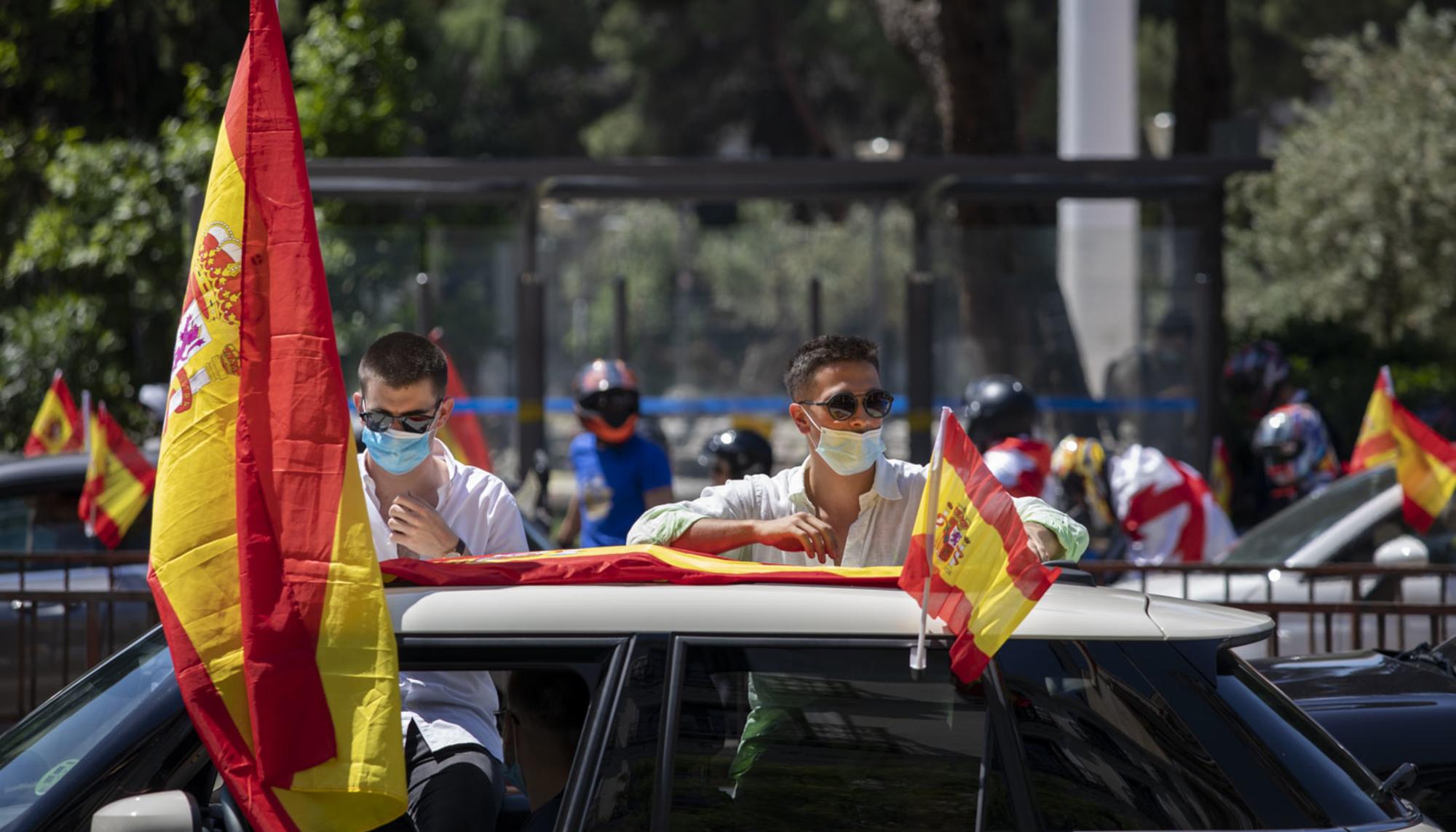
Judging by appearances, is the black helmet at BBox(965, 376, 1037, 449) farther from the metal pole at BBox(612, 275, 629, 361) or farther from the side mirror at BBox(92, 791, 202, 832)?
the side mirror at BBox(92, 791, 202, 832)

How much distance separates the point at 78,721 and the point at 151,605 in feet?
11.7

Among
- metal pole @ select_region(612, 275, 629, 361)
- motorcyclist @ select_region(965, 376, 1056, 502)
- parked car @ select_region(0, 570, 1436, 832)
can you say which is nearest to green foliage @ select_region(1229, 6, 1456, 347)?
metal pole @ select_region(612, 275, 629, 361)

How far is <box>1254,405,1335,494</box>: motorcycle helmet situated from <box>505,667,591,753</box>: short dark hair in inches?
320

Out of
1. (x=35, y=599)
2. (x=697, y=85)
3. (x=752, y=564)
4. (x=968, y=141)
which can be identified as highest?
(x=697, y=85)

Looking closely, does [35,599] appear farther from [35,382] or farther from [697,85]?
[697,85]

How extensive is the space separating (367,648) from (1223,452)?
11.1 metres

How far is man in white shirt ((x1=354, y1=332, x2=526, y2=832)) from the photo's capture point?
11.3 ft

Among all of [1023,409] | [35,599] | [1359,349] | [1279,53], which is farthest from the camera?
[1279,53]

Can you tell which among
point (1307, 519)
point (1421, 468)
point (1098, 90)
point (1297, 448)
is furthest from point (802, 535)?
point (1098, 90)

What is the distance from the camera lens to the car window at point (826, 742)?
9.38 ft

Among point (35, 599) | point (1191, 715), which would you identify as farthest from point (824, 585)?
point (35, 599)

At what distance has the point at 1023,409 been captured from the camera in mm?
8945

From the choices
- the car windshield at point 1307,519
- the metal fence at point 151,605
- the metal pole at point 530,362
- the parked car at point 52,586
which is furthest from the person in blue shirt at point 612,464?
the metal pole at point 530,362

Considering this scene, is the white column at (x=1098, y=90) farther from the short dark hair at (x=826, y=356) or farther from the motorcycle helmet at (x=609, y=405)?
the short dark hair at (x=826, y=356)
